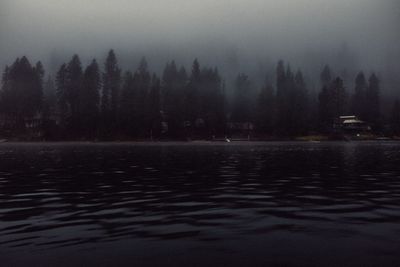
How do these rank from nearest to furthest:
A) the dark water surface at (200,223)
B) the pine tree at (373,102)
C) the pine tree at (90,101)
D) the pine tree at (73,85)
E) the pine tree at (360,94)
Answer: the dark water surface at (200,223), the pine tree at (90,101), the pine tree at (73,85), the pine tree at (373,102), the pine tree at (360,94)

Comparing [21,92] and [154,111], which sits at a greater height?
[21,92]

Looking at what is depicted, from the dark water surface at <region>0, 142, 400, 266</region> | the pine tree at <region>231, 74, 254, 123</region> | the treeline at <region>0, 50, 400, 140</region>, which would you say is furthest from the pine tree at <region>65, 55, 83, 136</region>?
the dark water surface at <region>0, 142, 400, 266</region>

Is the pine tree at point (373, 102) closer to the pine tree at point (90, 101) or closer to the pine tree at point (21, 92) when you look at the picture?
the pine tree at point (90, 101)

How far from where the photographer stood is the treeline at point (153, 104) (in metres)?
154

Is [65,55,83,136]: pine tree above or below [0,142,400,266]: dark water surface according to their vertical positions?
above

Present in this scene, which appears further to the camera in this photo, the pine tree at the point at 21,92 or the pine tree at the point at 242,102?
the pine tree at the point at 242,102

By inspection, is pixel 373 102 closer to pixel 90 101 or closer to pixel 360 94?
pixel 360 94

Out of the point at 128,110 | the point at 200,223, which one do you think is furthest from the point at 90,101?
the point at 200,223

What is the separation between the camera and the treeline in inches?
6063

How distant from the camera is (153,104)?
158500mm

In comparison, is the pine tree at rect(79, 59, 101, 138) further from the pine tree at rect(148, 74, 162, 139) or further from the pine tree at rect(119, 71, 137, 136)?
the pine tree at rect(148, 74, 162, 139)

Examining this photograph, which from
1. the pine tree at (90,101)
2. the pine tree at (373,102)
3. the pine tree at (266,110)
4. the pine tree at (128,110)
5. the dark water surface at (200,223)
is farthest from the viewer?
the pine tree at (373,102)

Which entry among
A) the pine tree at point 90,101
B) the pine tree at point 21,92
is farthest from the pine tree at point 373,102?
the pine tree at point 21,92

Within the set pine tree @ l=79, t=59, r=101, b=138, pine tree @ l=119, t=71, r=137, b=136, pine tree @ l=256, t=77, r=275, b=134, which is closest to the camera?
pine tree @ l=79, t=59, r=101, b=138
